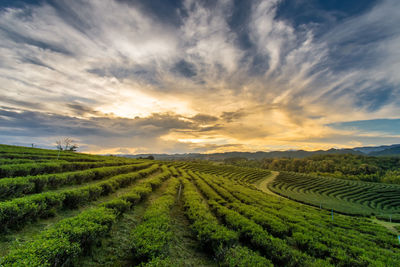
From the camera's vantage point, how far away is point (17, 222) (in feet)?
25.0

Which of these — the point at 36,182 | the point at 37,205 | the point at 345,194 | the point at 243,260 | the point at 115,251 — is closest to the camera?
the point at 243,260

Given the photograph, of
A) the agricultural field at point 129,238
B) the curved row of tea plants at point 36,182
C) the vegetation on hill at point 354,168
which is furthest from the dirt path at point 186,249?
the vegetation on hill at point 354,168

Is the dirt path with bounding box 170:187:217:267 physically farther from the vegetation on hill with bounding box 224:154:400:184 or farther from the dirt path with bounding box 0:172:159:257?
the vegetation on hill with bounding box 224:154:400:184

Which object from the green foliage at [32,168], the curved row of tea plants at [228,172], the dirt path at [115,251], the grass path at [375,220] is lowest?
the grass path at [375,220]

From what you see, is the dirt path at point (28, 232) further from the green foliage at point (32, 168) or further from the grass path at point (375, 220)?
the grass path at point (375, 220)

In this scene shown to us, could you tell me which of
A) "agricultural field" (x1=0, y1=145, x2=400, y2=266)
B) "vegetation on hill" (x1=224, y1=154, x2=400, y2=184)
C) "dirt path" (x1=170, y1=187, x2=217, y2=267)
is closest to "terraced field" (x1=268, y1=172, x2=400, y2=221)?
"vegetation on hill" (x1=224, y1=154, x2=400, y2=184)

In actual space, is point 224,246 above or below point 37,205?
below

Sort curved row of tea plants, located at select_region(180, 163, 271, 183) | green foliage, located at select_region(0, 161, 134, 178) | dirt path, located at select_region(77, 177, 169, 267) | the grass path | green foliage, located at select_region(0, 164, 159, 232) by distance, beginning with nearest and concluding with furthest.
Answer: dirt path, located at select_region(77, 177, 169, 267) < green foliage, located at select_region(0, 164, 159, 232) < green foliage, located at select_region(0, 161, 134, 178) < the grass path < curved row of tea plants, located at select_region(180, 163, 271, 183)

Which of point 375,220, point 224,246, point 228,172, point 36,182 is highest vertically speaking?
point 36,182

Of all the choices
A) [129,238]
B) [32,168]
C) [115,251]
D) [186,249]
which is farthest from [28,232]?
[32,168]

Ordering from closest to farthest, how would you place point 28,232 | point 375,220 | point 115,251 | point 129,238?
point 28,232, point 115,251, point 129,238, point 375,220

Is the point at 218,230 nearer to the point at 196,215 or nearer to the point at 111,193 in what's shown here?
the point at 196,215

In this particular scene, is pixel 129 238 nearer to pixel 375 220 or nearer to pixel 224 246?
pixel 224 246

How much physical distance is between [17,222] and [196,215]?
10.2 m
